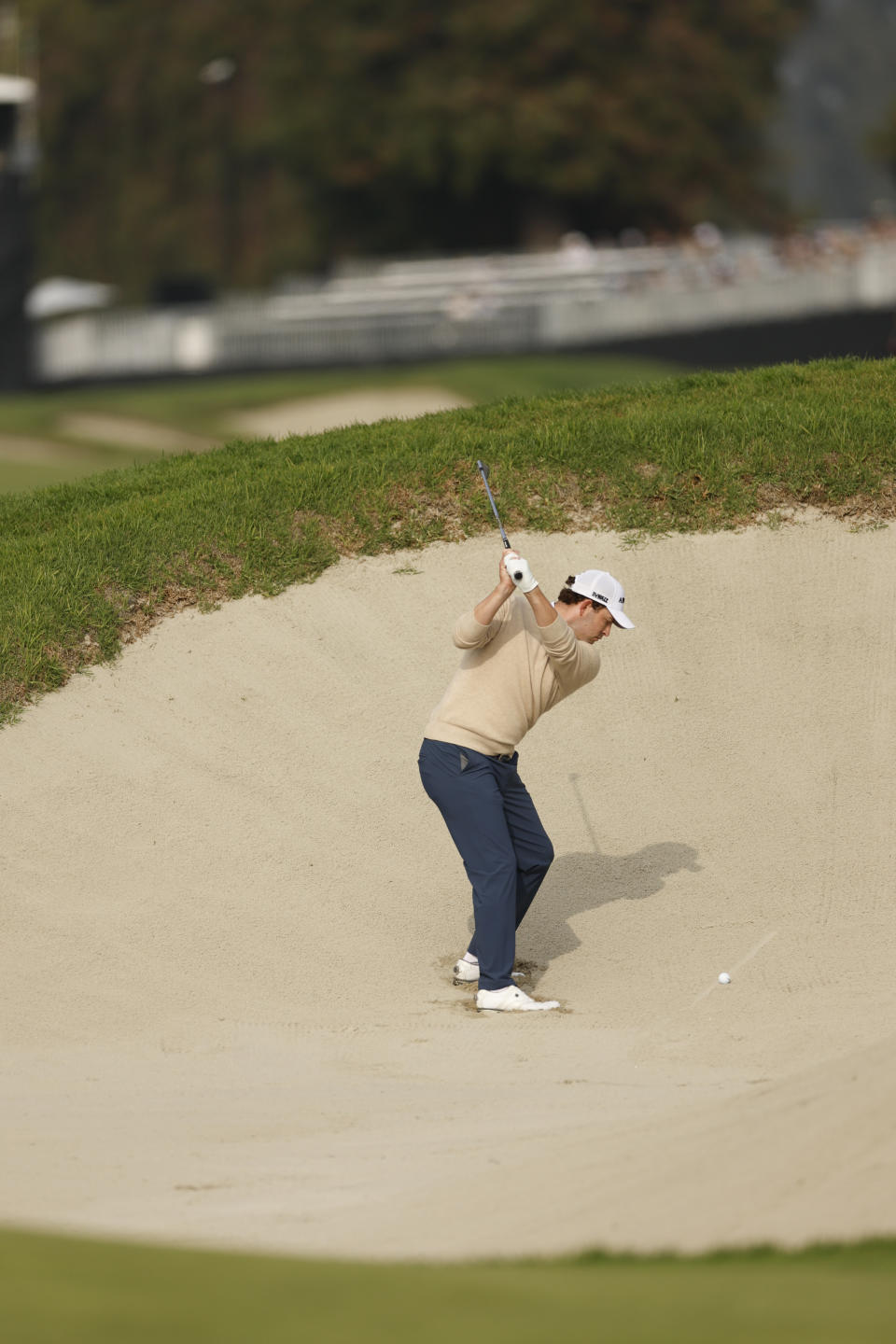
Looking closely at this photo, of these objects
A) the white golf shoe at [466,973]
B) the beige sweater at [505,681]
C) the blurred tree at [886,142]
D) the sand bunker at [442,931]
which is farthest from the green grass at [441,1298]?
the blurred tree at [886,142]

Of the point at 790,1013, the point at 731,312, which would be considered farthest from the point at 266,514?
the point at 731,312

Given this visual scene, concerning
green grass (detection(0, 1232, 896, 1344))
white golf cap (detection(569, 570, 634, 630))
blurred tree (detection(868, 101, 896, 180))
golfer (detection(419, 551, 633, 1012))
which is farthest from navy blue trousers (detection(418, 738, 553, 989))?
blurred tree (detection(868, 101, 896, 180))

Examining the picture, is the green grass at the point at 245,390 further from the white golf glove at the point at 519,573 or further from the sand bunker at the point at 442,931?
the white golf glove at the point at 519,573

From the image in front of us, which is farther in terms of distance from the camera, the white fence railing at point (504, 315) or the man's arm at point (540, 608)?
the white fence railing at point (504, 315)

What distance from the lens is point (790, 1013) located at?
7602 millimetres

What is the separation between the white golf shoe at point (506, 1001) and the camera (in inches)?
303

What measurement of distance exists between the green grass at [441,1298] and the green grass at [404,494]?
6.82 meters

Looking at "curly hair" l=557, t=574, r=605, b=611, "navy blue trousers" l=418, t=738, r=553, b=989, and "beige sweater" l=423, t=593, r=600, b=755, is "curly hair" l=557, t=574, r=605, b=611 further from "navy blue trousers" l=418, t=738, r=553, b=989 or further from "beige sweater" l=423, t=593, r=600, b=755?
"navy blue trousers" l=418, t=738, r=553, b=989

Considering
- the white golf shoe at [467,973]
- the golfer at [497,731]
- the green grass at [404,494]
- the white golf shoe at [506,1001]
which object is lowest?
the white golf shoe at [467,973]

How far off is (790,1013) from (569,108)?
45.0 metres

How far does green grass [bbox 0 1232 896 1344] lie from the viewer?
3.68 metres

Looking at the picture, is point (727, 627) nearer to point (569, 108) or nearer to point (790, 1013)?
point (790, 1013)

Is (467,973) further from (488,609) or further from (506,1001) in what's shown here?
(488,609)

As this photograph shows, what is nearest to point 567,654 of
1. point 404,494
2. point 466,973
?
point 466,973
